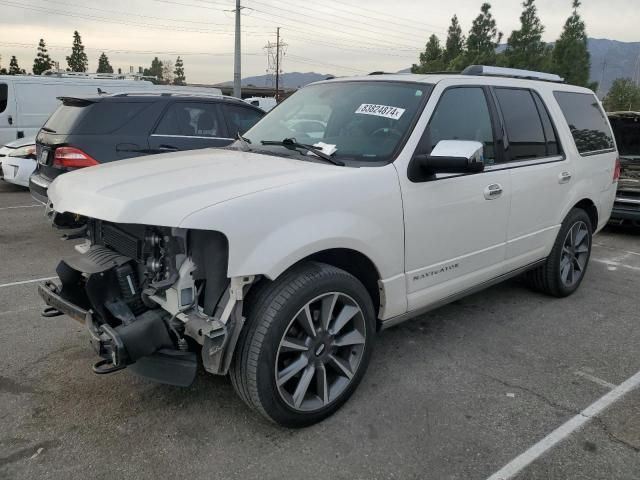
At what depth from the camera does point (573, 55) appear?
114 feet

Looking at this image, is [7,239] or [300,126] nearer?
[300,126]

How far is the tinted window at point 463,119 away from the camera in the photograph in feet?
11.3

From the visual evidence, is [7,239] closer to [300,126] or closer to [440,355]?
[300,126]

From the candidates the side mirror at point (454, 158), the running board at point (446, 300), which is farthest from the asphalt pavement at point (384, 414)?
the side mirror at point (454, 158)

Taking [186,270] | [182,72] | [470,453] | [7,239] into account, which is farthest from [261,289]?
[182,72]

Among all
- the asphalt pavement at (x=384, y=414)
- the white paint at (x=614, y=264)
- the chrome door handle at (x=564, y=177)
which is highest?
the chrome door handle at (x=564, y=177)

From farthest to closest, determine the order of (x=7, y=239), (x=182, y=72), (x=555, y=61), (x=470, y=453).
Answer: (x=182, y=72)
(x=555, y=61)
(x=7, y=239)
(x=470, y=453)

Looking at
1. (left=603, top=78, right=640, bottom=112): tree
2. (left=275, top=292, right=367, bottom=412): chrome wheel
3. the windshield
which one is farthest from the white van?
(left=603, top=78, right=640, bottom=112): tree

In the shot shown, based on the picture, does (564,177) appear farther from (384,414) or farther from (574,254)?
(384,414)

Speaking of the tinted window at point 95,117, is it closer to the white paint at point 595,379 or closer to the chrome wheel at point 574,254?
the chrome wheel at point 574,254

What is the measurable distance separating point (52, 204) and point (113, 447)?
139cm

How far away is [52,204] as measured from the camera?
121 inches

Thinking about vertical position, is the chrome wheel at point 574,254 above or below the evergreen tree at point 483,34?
below

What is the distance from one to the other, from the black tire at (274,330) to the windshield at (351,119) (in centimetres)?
85
